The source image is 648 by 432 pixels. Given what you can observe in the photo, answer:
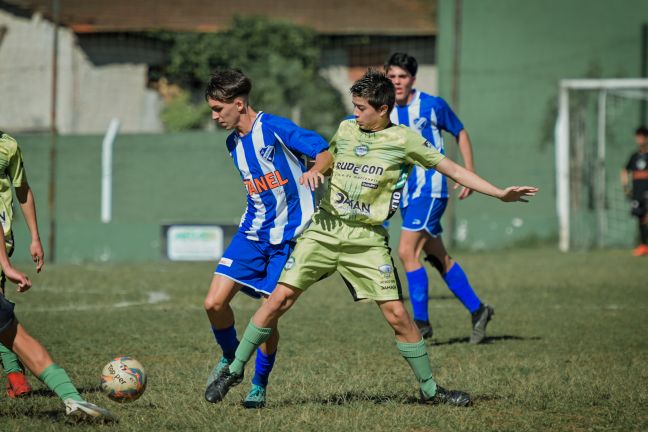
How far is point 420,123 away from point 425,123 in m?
0.05

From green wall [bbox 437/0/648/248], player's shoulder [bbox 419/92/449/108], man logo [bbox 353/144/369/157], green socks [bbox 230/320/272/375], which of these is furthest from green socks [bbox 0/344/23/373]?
green wall [bbox 437/0/648/248]

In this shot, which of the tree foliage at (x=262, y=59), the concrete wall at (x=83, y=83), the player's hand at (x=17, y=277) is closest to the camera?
the player's hand at (x=17, y=277)

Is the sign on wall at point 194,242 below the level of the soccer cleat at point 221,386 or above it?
above

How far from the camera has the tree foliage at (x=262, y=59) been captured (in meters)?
24.5

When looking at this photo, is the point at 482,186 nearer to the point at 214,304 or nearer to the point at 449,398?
the point at 449,398

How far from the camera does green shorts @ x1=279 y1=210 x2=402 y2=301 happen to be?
5.41 meters

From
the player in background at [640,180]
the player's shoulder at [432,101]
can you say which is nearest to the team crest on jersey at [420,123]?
the player's shoulder at [432,101]

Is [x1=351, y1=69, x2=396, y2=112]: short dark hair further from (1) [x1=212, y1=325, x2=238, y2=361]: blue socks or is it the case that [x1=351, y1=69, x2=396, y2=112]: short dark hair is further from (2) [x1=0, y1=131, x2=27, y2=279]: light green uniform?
(2) [x1=0, y1=131, x2=27, y2=279]: light green uniform

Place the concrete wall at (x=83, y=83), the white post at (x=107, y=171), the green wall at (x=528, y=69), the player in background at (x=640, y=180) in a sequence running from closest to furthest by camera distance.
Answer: the player in background at (x=640, y=180), the white post at (x=107, y=171), the green wall at (x=528, y=69), the concrete wall at (x=83, y=83)

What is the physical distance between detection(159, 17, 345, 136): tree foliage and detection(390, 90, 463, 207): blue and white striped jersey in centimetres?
1599

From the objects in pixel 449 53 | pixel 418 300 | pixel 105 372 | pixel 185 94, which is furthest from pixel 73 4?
pixel 105 372

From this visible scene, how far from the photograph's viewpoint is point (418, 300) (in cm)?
824

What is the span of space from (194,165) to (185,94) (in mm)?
8216

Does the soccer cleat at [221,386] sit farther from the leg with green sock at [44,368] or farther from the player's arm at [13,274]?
the player's arm at [13,274]
